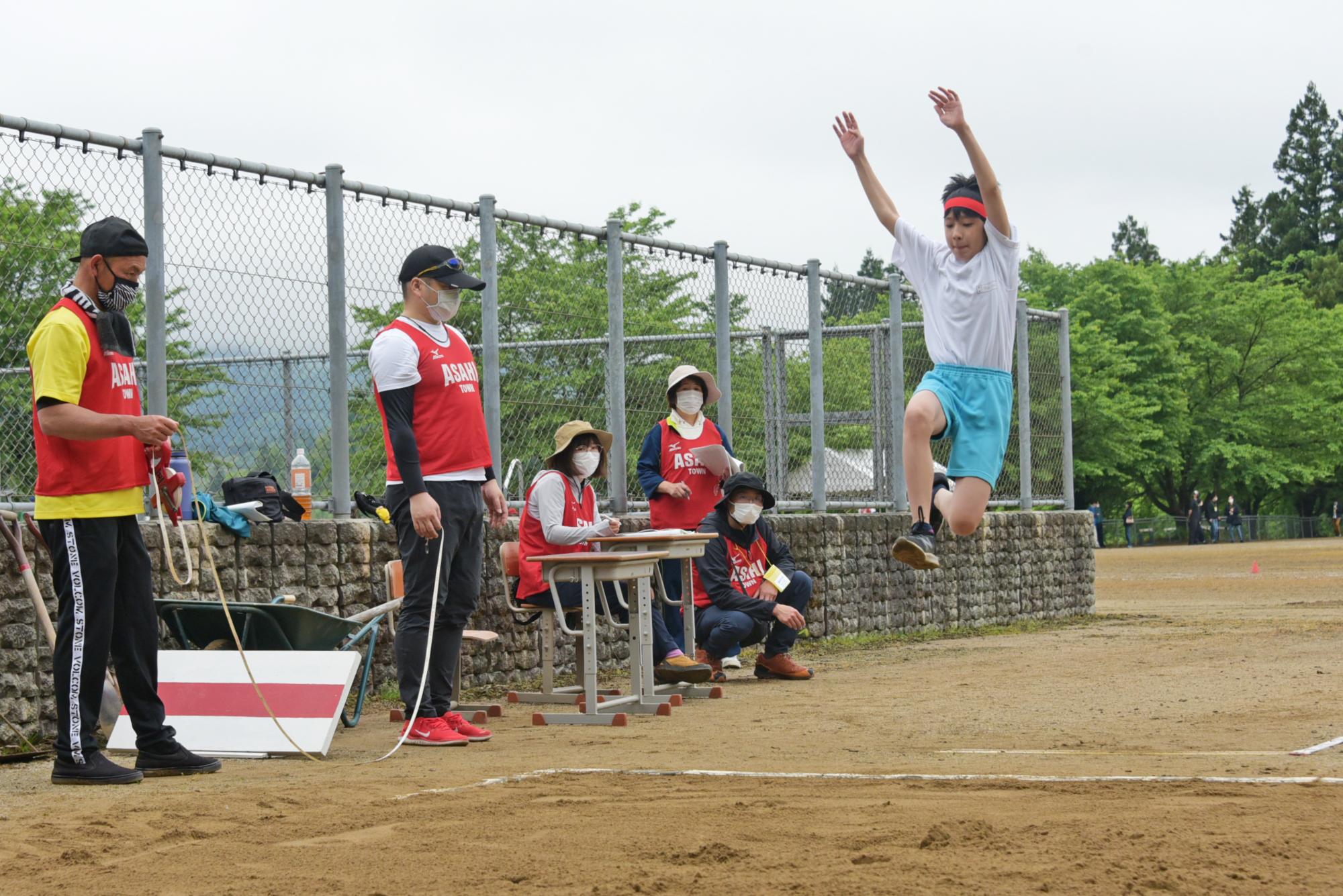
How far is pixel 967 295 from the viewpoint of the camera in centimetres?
605

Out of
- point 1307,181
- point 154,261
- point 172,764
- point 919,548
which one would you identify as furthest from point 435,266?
point 1307,181

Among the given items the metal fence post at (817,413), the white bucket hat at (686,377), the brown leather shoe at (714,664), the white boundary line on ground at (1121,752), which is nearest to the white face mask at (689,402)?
the white bucket hat at (686,377)

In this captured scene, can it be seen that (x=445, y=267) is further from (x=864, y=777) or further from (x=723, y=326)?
(x=723, y=326)

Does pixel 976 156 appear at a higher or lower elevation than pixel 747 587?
higher

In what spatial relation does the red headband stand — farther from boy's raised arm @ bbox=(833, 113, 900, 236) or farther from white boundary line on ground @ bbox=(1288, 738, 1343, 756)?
white boundary line on ground @ bbox=(1288, 738, 1343, 756)

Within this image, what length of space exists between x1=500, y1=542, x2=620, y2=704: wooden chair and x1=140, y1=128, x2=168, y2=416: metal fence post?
2221 millimetres

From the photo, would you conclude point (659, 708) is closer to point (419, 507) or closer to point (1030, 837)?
point (419, 507)

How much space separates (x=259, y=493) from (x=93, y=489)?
8.96 ft

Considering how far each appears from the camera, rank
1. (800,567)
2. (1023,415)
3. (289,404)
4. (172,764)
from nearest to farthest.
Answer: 1. (172,764)
2. (289,404)
3. (800,567)
4. (1023,415)

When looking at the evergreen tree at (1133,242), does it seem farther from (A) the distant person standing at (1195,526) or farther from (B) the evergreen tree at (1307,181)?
(A) the distant person standing at (1195,526)

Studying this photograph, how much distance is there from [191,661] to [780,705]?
3444mm

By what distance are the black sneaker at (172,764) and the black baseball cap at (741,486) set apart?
4.81m

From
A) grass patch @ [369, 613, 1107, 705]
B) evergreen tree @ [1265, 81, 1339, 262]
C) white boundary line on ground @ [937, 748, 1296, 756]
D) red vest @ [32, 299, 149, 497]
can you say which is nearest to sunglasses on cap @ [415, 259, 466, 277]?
red vest @ [32, 299, 149, 497]

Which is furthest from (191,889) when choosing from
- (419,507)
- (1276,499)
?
(1276,499)
